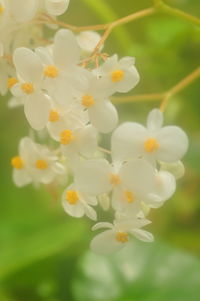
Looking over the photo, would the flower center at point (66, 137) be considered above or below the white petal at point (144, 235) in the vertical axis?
above

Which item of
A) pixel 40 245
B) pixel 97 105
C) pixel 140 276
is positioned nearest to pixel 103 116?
pixel 97 105

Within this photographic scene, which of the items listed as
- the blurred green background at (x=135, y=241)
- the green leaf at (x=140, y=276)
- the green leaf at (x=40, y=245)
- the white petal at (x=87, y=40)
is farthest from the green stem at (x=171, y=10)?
the green leaf at (x=40, y=245)

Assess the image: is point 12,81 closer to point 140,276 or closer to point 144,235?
point 144,235

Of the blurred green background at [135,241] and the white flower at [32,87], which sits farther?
the blurred green background at [135,241]

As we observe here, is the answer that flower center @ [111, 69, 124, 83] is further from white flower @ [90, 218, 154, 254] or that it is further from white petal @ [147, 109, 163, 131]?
white flower @ [90, 218, 154, 254]

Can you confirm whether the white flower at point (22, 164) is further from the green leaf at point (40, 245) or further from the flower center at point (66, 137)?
the green leaf at point (40, 245)

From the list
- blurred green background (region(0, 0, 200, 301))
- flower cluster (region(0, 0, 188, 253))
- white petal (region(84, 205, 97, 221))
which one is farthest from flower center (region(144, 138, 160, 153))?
blurred green background (region(0, 0, 200, 301))

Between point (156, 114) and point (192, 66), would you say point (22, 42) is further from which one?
point (192, 66)
